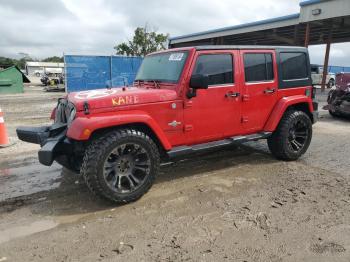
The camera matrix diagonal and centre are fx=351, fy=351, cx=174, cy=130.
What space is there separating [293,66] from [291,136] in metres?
1.21

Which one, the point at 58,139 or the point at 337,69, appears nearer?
the point at 58,139

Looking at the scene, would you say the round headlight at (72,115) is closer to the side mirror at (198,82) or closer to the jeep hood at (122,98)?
the jeep hood at (122,98)

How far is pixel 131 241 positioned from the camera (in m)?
3.43

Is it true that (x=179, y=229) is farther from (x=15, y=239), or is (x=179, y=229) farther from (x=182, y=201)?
(x=15, y=239)

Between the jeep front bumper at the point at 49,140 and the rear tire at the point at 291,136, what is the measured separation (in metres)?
3.43

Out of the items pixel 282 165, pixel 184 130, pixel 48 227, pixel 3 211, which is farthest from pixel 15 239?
pixel 282 165

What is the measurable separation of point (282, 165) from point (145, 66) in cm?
280

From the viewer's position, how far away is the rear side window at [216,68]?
493 centimetres

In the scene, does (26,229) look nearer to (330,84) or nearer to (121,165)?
(121,165)

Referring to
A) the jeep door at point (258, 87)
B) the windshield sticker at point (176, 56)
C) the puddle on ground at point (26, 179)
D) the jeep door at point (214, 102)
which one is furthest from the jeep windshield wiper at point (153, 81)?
the puddle on ground at point (26, 179)

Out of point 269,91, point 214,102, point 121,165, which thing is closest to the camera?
point 121,165

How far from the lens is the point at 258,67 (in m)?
5.55

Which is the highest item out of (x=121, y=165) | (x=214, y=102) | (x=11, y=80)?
(x=214, y=102)

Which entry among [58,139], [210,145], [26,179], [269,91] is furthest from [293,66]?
[26,179]
